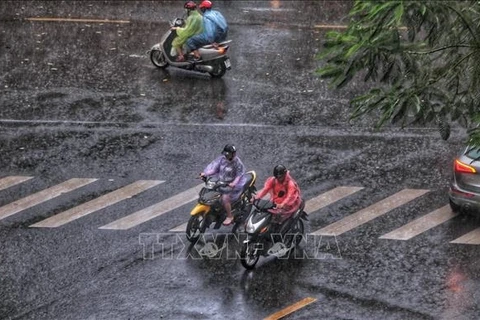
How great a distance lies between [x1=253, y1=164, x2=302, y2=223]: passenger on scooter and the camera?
1451cm

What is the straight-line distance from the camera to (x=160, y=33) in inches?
910

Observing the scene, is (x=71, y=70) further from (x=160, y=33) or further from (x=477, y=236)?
(x=477, y=236)

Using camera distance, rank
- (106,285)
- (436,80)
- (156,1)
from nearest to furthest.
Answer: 1. (436,80)
2. (106,285)
3. (156,1)

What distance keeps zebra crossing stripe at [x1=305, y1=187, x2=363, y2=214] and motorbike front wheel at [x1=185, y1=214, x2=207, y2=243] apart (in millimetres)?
1898

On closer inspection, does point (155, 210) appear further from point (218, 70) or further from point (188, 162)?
point (218, 70)

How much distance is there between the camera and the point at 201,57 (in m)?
20.7

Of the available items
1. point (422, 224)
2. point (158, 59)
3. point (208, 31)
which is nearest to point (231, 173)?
point (422, 224)

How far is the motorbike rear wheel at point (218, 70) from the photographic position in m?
20.8

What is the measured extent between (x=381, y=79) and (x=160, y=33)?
13664mm

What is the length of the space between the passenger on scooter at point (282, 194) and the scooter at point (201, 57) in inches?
252

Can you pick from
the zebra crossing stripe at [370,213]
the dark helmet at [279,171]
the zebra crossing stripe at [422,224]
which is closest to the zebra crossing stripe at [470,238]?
the zebra crossing stripe at [422,224]

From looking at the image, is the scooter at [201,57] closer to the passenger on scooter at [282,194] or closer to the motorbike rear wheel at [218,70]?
the motorbike rear wheel at [218,70]

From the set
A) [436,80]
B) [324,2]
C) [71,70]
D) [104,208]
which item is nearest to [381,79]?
[436,80]

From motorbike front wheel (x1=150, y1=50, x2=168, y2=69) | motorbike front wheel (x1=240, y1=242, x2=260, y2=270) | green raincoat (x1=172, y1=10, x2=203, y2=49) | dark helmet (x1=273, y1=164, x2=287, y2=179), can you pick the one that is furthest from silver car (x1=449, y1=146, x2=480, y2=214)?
motorbike front wheel (x1=150, y1=50, x2=168, y2=69)
